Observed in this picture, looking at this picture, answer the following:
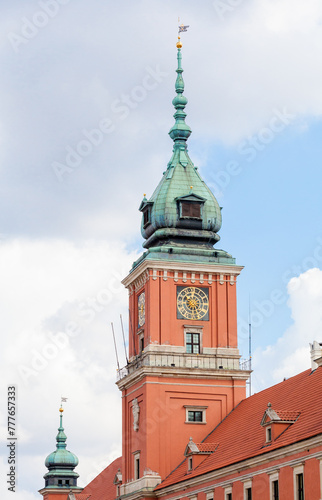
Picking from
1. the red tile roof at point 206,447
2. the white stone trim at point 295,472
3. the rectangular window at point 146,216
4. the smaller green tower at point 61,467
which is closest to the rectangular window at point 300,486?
the white stone trim at point 295,472

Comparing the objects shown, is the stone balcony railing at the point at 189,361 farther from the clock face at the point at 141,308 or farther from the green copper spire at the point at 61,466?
the green copper spire at the point at 61,466

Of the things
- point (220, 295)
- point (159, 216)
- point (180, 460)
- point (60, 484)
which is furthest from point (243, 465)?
point (60, 484)

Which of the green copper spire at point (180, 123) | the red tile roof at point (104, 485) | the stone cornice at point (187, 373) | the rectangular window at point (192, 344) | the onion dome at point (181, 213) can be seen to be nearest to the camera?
the stone cornice at point (187, 373)

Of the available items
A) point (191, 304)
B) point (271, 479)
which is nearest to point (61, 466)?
point (191, 304)

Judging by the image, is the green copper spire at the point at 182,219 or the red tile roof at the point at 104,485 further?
the red tile roof at the point at 104,485

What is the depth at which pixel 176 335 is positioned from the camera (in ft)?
230

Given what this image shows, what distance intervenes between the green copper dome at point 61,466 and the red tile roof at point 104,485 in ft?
40.7

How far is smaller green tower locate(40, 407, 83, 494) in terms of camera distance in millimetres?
108188

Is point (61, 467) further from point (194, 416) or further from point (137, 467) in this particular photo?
point (194, 416)

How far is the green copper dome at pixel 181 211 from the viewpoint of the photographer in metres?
72.8

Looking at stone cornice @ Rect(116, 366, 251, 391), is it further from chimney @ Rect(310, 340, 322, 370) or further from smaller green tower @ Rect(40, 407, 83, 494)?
smaller green tower @ Rect(40, 407, 83, 494)

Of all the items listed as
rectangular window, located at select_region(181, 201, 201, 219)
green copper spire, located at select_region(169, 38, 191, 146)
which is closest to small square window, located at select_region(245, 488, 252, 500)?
rectangular window, located at select_region(181, 201, 201, 219)

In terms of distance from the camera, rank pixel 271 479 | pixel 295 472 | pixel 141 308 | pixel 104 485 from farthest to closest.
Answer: pixel 104 485 < pixel 141 308 < pixel 271 479 < pixel 295 472

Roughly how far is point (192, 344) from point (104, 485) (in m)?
23.3
